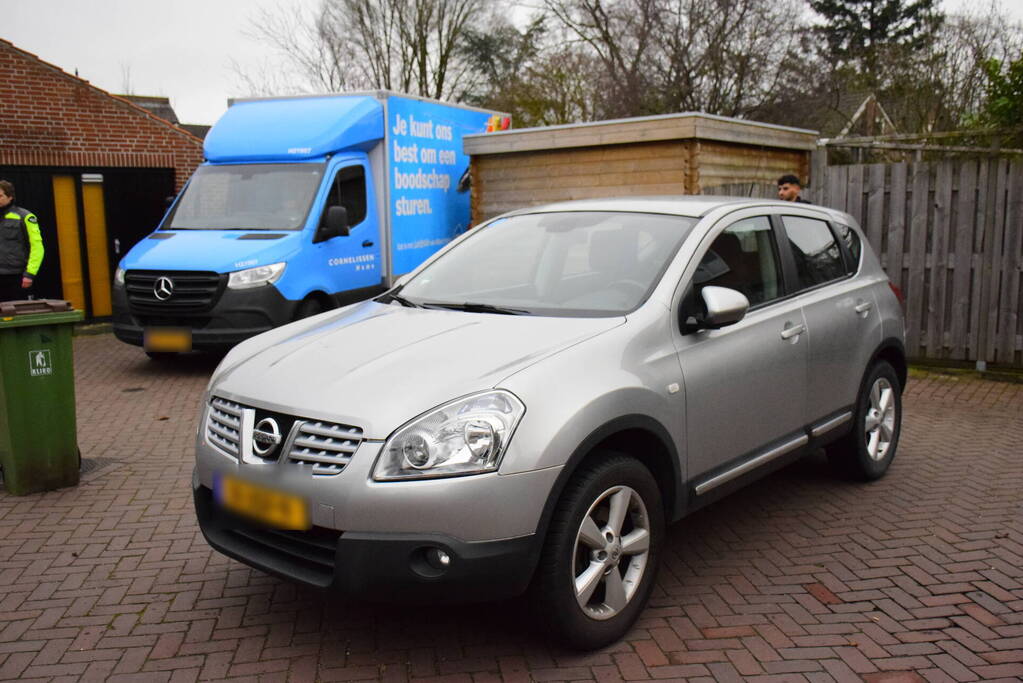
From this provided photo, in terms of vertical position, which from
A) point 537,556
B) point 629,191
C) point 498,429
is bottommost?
point 537,556

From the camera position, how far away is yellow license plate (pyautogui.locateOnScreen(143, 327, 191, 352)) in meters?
8.84

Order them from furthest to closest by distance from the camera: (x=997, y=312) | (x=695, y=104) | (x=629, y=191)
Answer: (x=695, y=104), (x=629, y=191), (x=997, y=312)

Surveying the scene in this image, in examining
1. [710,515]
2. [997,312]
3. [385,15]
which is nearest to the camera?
[710,515]

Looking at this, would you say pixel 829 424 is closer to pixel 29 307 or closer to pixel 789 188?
pixel 789 188

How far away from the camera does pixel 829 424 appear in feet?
15.9

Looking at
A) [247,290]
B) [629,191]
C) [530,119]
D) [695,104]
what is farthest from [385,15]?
[247,290]

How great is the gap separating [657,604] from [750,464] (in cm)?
81

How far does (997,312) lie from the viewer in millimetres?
8688

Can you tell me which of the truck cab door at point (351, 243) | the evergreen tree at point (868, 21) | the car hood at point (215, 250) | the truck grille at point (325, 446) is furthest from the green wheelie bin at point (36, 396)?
the evergreen tree at point (868, 21)

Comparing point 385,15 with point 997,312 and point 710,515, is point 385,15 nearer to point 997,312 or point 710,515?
point 997,312

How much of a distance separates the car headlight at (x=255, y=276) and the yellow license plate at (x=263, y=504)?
18.3ft

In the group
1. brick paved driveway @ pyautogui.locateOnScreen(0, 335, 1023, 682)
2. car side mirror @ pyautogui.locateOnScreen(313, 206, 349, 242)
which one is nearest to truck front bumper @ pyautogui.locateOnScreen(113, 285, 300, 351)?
car side mirror @ pyautogui.locateOnScreen(313, 206, 349, 242)

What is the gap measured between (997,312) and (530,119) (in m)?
19.1

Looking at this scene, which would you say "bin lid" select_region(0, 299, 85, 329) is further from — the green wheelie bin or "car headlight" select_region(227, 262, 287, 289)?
"car headlight" select_region(227, 262, 287, 289)
